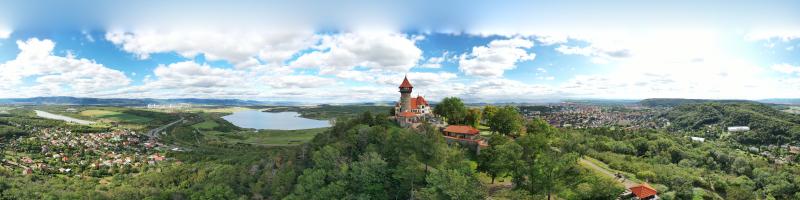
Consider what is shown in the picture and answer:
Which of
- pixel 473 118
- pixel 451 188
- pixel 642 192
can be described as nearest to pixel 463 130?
pixel 473 118

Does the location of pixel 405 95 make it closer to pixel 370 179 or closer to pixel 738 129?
pixel 370 179

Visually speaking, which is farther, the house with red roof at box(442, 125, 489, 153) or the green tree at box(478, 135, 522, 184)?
the house with red roof at box(442, 125, 489, 153)

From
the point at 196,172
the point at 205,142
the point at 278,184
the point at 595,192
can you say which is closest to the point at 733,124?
the point at 595,192

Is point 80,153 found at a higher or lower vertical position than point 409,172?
lower

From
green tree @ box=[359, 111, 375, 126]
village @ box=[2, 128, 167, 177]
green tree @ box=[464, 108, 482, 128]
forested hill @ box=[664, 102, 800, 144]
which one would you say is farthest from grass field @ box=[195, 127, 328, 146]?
forested hill @ box=[664, 102, 800, 144]

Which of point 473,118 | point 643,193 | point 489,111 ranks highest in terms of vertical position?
point 489,111

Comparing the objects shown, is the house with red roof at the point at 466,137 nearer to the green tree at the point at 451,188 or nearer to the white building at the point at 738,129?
the green tree at the point at 451,188

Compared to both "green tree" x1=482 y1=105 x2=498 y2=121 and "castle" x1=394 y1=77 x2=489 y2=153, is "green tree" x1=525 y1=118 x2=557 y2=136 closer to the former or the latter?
"green tree" x1=482 y1=105 x2=498 y2=121

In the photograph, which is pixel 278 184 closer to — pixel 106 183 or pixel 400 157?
pixel 400 157
